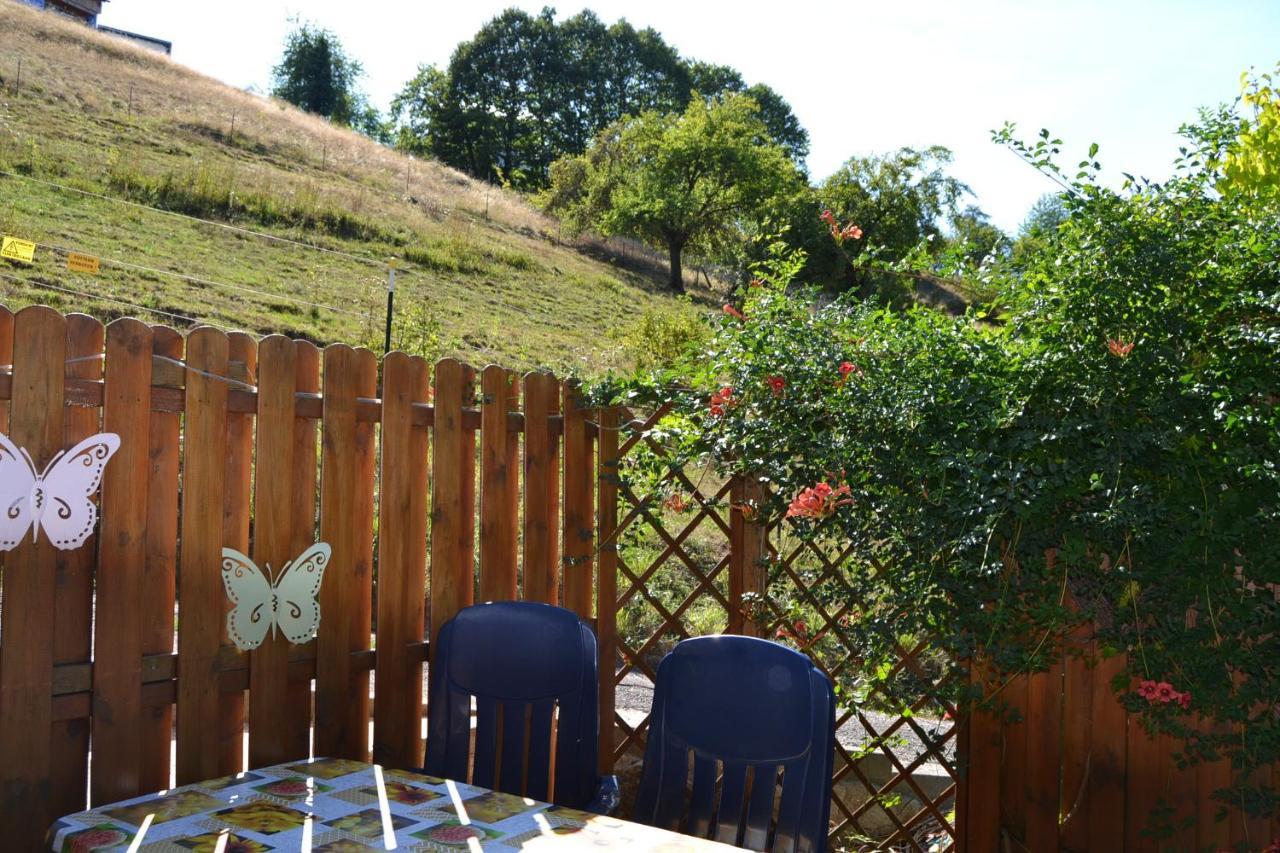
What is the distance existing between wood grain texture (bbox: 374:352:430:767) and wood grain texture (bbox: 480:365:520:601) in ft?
0.74

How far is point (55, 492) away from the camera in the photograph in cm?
213

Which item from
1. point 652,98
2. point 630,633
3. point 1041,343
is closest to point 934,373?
point 1041,343

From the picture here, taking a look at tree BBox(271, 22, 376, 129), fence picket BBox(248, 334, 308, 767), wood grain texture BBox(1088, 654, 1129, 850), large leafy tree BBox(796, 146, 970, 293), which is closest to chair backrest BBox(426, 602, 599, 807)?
fence picket BBox(248, 334, 308, 767)

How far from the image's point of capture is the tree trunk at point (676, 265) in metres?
23.9

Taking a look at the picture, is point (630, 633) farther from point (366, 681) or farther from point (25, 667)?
point (25, 667)

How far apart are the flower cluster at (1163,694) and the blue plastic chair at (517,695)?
52.1 inches

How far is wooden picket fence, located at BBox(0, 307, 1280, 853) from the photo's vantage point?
7.10ft

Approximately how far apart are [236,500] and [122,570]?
31 centimetres

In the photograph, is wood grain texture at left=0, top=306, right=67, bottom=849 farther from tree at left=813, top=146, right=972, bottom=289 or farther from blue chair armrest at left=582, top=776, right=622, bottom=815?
tree at left=813, top=146, right=972, bottom=289

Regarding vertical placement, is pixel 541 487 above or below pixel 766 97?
below

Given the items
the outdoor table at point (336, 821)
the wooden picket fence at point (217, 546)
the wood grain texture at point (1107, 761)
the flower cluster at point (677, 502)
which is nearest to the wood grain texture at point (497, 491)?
the wooden picket fence at point (217, 546)

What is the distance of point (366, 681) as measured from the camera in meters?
2.78

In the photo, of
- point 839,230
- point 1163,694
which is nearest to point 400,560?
point 839,230

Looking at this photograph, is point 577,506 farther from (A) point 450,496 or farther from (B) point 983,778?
(B) point 983,778
